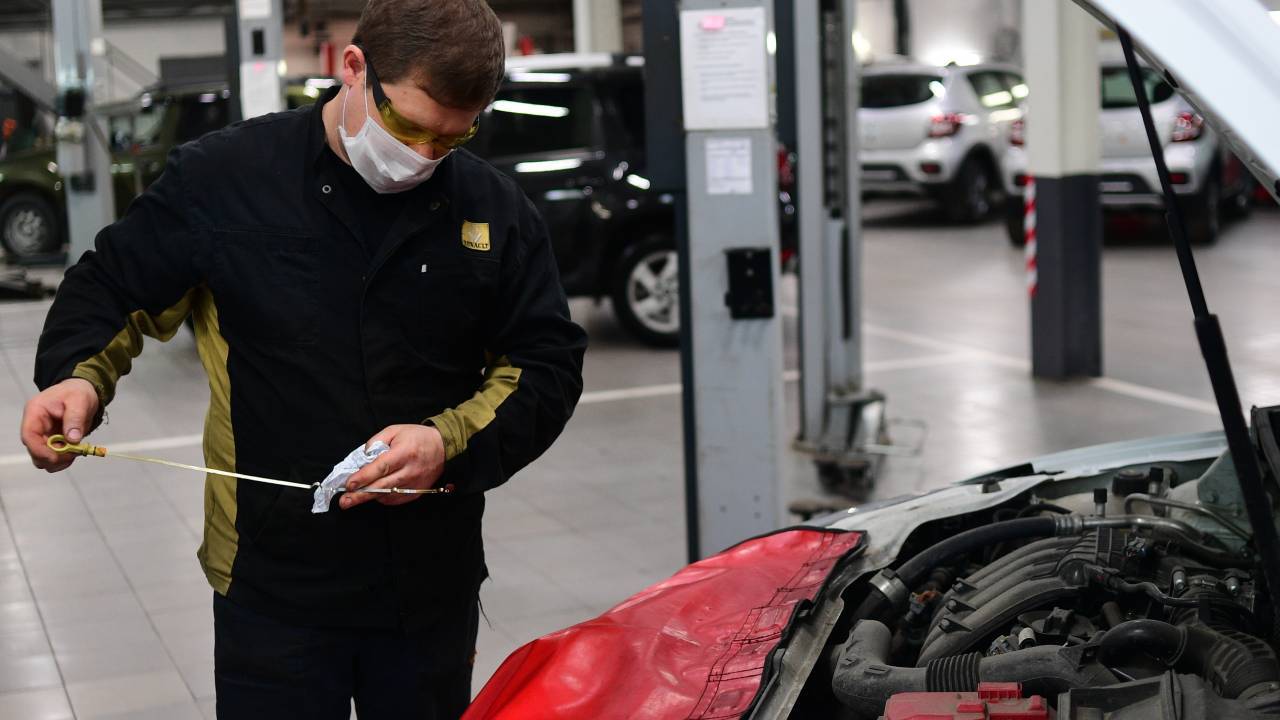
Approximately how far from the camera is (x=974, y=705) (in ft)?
7.14

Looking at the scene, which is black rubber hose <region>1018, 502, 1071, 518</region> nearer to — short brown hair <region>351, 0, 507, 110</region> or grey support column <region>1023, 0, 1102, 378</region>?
short brown hair <region>351, 0, 507, 110</region>

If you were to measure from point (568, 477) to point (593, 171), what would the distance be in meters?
3.49

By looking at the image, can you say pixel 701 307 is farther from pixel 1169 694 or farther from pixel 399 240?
pixel 1169 694

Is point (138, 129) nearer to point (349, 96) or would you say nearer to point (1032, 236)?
point (1032, 236)

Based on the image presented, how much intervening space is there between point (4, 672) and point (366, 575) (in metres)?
2.90

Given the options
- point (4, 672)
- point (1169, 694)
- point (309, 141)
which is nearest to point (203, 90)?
point (4, 672)

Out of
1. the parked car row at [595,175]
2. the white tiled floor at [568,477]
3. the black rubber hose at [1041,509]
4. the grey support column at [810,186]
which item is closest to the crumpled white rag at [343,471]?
the black rubber hose at [1041,509]

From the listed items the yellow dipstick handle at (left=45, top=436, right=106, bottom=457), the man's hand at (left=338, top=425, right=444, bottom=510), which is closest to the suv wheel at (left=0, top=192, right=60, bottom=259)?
the yellow dipstick handle at (left=45, top=436, right=106, bottom=457)

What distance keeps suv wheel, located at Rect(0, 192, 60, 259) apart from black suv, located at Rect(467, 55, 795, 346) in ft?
24.6

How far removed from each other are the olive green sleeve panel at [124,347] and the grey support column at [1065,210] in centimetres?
725

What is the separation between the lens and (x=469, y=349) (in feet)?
8.21

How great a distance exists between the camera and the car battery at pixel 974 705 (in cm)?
214

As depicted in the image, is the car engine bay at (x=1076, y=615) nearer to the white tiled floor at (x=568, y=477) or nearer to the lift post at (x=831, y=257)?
the white tiled floor at (x=568, y=477)

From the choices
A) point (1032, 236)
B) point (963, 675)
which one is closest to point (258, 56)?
point (1032, 236)
